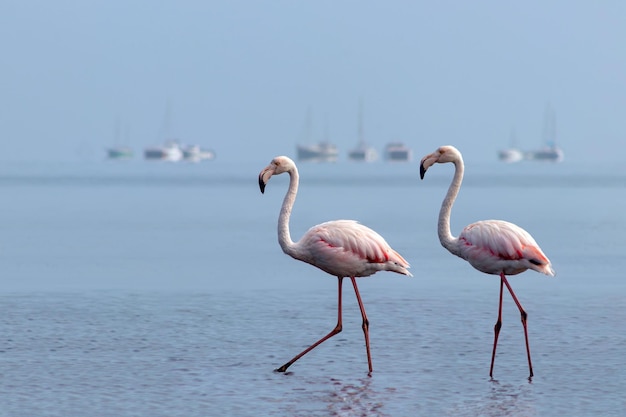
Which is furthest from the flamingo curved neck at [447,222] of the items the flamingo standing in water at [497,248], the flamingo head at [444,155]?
the flamingo head at [444,155]

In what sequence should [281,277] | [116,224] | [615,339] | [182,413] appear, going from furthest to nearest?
[116,224]
[281,277]
[615,339]
[182,413]

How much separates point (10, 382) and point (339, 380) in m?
2.96

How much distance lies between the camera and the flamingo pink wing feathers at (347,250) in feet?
38.4

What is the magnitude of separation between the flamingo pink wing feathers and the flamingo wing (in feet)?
2.18

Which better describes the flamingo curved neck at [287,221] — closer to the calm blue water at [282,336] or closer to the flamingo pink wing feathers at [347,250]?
the flamingo pink wing feathers at [347,250]

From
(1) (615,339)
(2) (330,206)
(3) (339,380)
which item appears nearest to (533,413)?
(3) (339,380)

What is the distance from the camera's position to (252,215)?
1843 inches

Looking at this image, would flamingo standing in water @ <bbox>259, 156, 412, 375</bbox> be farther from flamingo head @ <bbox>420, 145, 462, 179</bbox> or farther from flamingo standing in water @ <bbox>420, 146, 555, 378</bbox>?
flamingo head @ <bbox>420, 145, 462, 179</bbox>

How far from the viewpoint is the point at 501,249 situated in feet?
37.1

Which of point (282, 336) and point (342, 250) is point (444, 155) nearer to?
point (342, 250)

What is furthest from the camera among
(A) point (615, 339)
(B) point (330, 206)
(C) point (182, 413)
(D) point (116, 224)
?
(B) point (330, 206)

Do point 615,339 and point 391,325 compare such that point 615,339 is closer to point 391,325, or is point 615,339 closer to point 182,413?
point 391,325

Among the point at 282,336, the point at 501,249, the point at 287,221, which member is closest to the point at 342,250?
the point at 287,221

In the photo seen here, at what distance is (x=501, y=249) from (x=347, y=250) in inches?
57.6
